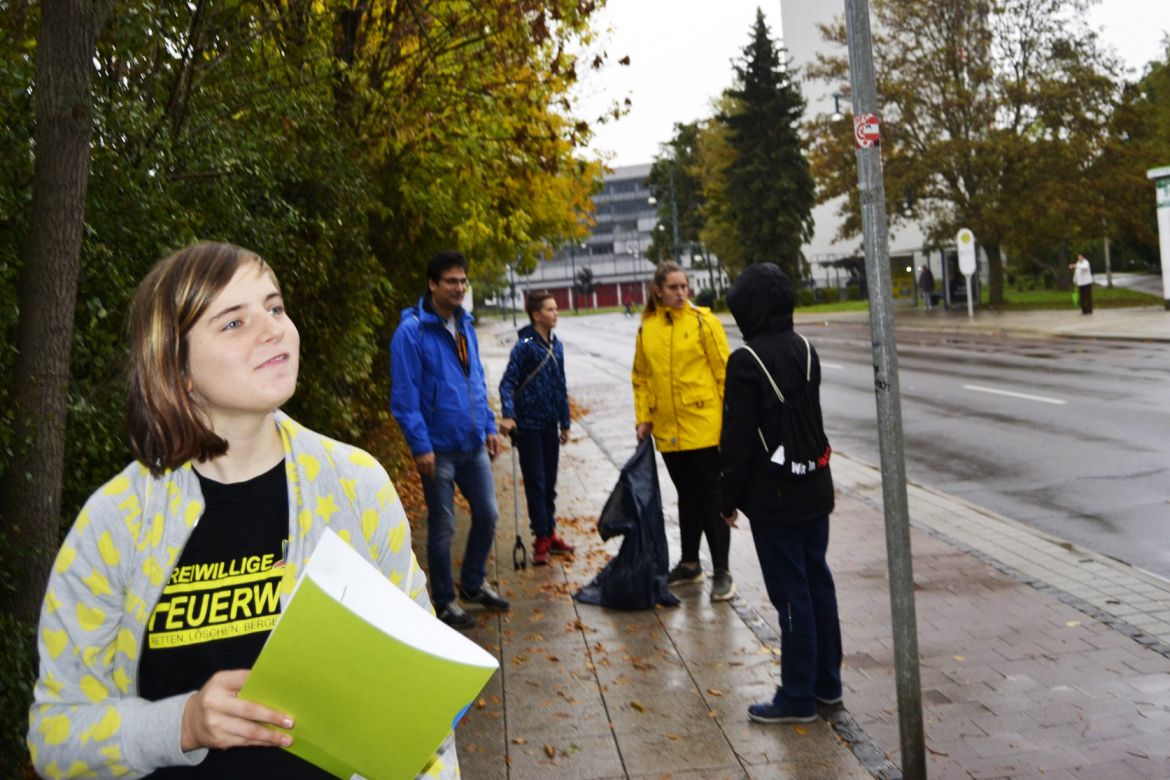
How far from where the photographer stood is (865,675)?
232 inches

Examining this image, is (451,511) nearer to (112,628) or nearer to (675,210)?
(112,628)

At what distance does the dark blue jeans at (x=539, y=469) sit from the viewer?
28.6ft

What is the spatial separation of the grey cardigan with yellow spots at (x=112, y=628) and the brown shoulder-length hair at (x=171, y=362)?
0.15 ft

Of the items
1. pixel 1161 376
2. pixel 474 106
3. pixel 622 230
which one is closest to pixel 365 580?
pixel 474 106

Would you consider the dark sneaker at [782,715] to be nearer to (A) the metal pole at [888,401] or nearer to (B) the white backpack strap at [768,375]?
(A) the metal pole at [888,401]

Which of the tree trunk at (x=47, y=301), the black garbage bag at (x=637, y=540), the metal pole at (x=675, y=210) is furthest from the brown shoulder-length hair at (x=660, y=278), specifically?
the metal pole at (x=675, y=210)

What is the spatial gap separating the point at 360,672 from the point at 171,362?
62 centimetres

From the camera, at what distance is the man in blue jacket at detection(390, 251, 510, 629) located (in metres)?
6.95

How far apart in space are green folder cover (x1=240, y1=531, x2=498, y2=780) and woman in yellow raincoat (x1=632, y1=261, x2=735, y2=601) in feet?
18.2

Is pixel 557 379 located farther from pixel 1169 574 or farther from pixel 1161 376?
pixel 1161 376

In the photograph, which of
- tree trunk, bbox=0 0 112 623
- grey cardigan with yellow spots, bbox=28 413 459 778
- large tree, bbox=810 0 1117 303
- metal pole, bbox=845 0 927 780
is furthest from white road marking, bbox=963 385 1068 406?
large tree, bbox=810 0 1117 303

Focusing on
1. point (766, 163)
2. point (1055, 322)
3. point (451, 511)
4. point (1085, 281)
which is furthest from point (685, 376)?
point (766, 163)

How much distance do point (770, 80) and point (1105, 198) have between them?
23.9 meters

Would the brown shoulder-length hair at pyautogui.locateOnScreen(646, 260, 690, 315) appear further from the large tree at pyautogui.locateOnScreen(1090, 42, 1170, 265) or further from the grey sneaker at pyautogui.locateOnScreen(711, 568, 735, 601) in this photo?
A: the large tree at pyautogui.locateOnScreen(1090, 42, 1170, 265)
